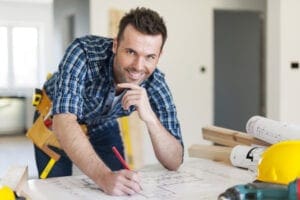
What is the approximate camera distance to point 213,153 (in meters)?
1.52

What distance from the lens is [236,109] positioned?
5941mm

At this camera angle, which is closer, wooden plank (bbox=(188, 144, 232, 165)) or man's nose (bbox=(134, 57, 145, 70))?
man's nose (bbox=(134, 57, 145, 70))

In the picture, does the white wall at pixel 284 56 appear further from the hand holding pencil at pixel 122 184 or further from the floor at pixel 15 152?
the hand holding pencil at pixel 122 184

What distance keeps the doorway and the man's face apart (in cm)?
469

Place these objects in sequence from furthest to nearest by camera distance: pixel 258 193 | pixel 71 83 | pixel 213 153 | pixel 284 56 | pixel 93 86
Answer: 1. pixel 284 56
2. pixel 213 153
3. pixel 93 86
4. pixel 71 83
5. pixel 258 193

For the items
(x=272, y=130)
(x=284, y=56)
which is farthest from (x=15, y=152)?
(x=272, y=130)

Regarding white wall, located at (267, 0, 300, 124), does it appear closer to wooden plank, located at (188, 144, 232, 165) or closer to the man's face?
wooden plank, located at (188, 144, 232, 165)

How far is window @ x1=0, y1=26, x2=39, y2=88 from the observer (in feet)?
17.9

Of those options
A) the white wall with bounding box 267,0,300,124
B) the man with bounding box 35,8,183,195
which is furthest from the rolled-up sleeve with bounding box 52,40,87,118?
the white wall with bounding box 267,0,300,124

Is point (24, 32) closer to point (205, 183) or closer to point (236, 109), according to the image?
point (236, 109)

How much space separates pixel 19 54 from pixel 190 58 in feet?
7.41

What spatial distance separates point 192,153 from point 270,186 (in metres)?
0.93

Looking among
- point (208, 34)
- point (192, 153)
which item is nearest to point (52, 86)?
point (192, 153)

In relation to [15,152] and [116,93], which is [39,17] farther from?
[116,93]
